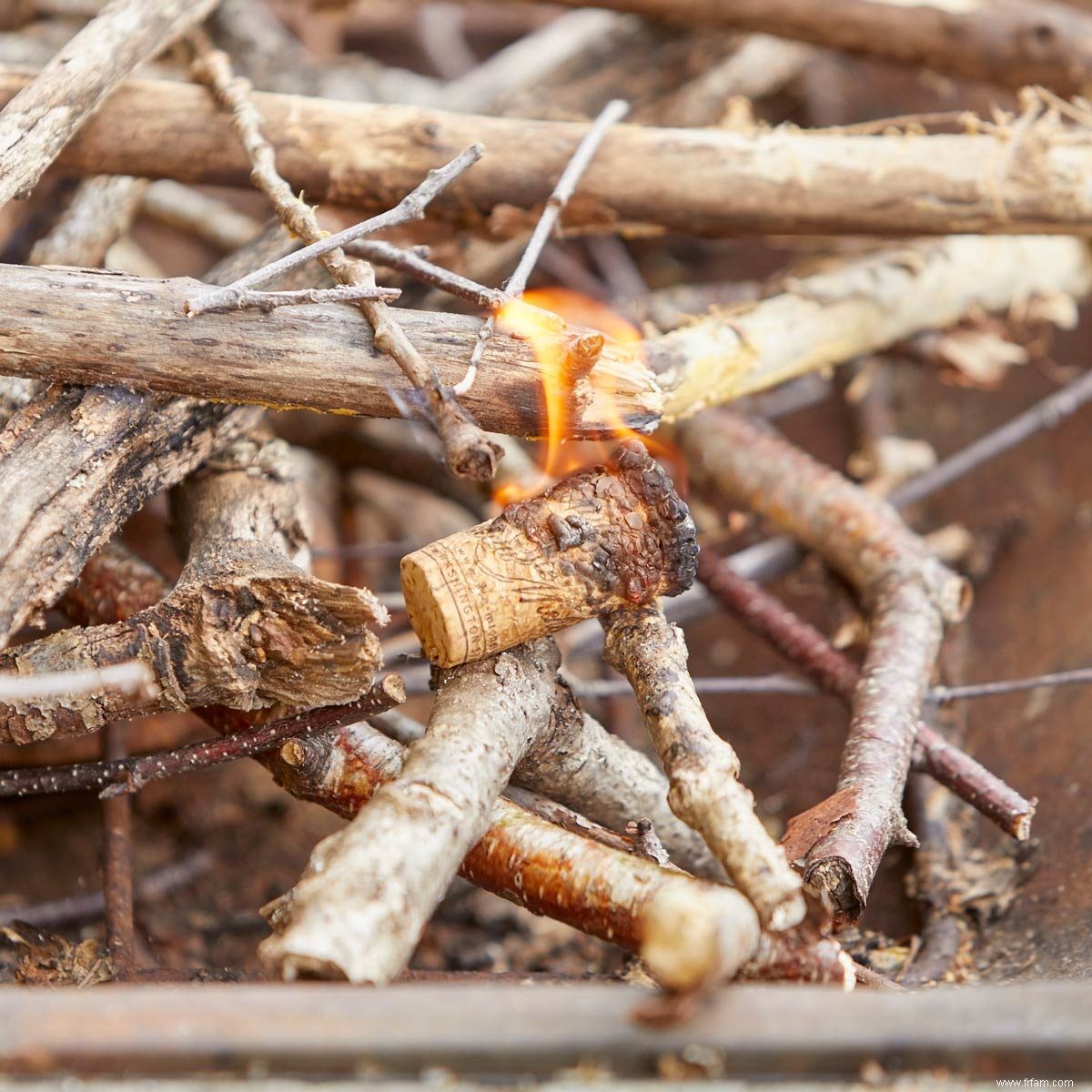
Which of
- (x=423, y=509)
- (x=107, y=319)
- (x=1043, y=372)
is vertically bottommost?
(x=423, y=509)

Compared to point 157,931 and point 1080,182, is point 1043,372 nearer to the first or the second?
point 1080,182

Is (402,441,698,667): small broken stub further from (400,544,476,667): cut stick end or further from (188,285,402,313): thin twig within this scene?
(188,285,402,313): thin twig

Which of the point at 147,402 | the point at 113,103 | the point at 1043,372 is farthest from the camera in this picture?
the point at 1043,372

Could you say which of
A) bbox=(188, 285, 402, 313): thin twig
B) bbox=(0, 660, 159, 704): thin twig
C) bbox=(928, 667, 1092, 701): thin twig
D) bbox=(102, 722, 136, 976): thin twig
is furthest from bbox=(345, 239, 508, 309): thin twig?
bbox=(928, 667, 1092, 701): thin twig

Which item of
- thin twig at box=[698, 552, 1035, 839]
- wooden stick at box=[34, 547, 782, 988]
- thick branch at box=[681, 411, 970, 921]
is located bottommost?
thin twig at box=[698, 552, 1035, 839]

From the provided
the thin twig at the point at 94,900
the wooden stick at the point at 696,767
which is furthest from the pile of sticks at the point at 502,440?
the thin twig at the point at 94,900

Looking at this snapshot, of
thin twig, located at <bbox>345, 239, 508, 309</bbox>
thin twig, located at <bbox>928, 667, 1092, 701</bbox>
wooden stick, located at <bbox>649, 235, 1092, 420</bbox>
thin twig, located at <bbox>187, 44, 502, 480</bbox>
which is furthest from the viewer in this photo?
wooden stick, located at <bbox>649, 235, 1092, 420</bbox>

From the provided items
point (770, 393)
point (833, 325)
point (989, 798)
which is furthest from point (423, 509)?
point (989, 798)
